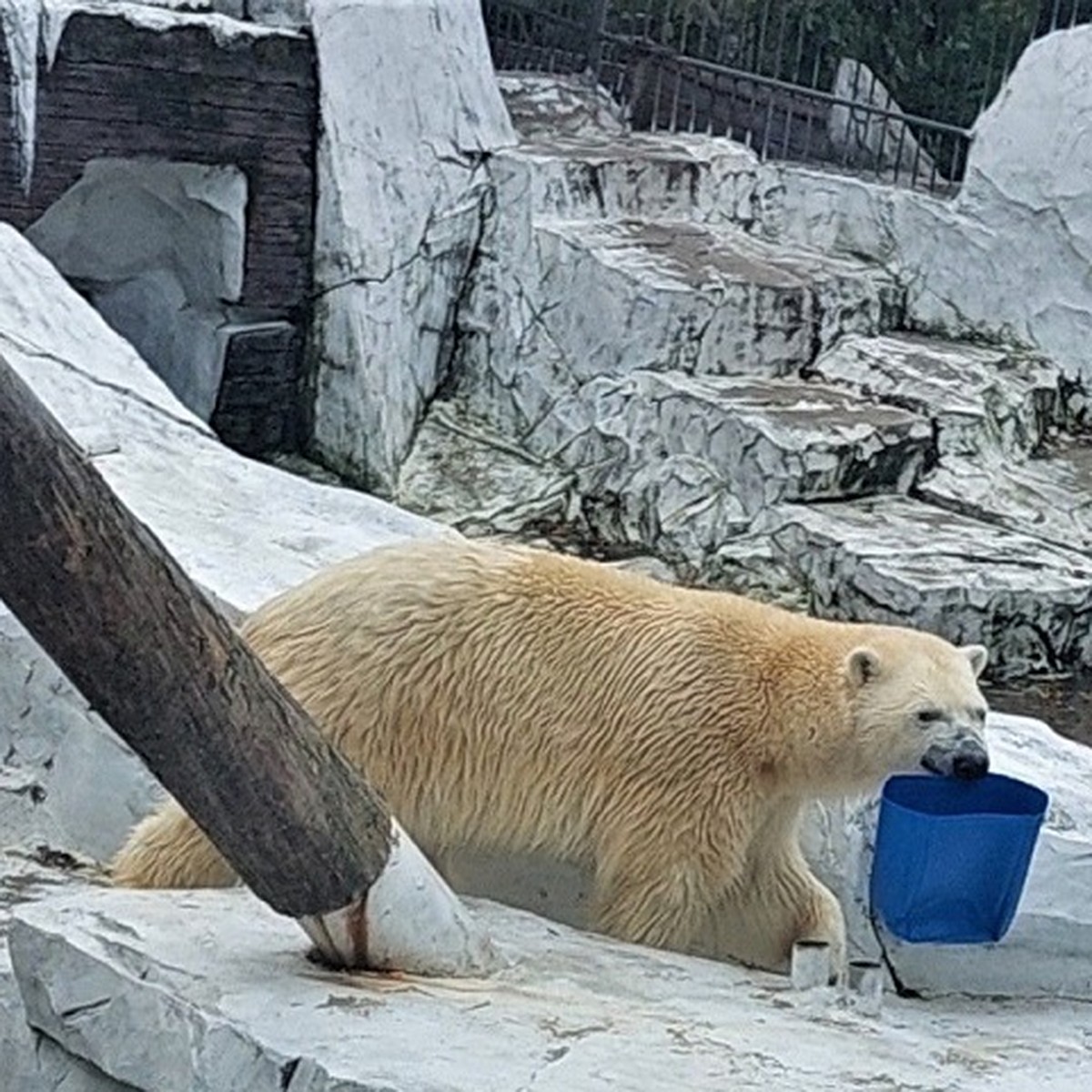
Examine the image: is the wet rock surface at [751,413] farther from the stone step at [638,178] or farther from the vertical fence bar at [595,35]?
the vertical fence bar at [595,35]

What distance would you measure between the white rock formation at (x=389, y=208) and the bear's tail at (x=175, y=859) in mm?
4780

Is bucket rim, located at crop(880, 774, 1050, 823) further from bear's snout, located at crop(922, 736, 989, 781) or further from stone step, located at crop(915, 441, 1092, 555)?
stone step, located at crop(915, 441, 1092, 555)

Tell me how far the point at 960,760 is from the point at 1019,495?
4753mm

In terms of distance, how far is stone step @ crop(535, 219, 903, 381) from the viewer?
26.6 ft

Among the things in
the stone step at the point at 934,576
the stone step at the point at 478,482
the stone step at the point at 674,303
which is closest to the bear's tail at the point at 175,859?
the stone step at the point at 934,576

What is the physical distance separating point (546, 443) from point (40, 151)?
2.28 metres

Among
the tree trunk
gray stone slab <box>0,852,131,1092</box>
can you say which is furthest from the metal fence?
the tree trunk

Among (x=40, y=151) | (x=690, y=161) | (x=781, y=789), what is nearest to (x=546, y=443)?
(x=690, y=161)

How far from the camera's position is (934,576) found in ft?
22.9

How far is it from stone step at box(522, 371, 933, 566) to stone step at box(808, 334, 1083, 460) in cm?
18

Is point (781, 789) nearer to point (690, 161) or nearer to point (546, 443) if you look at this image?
point (546, 443)

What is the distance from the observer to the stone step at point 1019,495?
7.70 metres

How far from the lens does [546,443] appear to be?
8.36 m

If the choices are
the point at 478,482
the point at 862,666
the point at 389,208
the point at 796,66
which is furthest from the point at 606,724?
the point at 796,66
